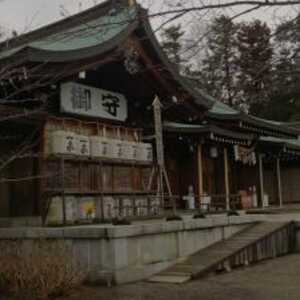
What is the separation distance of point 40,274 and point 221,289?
11.2 feet

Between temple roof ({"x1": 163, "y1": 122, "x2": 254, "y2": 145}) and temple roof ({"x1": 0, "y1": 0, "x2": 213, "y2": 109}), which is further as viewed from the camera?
temple roof ({"x1": 163, "y1": 122, "x2": 254, "y2": 145})

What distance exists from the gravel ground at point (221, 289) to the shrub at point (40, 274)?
0.97ft

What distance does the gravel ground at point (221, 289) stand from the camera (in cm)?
984

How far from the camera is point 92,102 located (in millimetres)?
15695

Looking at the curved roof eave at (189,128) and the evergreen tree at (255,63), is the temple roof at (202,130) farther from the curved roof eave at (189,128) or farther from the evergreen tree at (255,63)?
the evergreen tree at (255,63)

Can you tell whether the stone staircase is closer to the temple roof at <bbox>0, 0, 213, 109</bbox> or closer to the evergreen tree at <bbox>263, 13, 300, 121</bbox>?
the temple roof at <bbox>0, 0, 213, 109</bbox>

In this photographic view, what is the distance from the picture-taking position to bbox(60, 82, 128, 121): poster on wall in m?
14.7

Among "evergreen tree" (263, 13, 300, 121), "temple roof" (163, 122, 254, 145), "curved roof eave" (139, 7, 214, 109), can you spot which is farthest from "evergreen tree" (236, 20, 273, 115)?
"temple roof" (163, 122, 254, 145)

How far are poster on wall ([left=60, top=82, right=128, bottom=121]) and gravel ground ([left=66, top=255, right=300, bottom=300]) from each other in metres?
5.63

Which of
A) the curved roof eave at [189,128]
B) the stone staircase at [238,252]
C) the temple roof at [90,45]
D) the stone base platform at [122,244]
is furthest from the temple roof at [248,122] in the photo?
the stone base platform at [122,244]

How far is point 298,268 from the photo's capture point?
12.9 m

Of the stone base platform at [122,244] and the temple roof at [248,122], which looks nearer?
the stone base platform at [122,244]

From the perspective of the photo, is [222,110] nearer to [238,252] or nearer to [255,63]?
[238,252]

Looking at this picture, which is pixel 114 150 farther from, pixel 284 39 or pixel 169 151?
pixel 284 39
